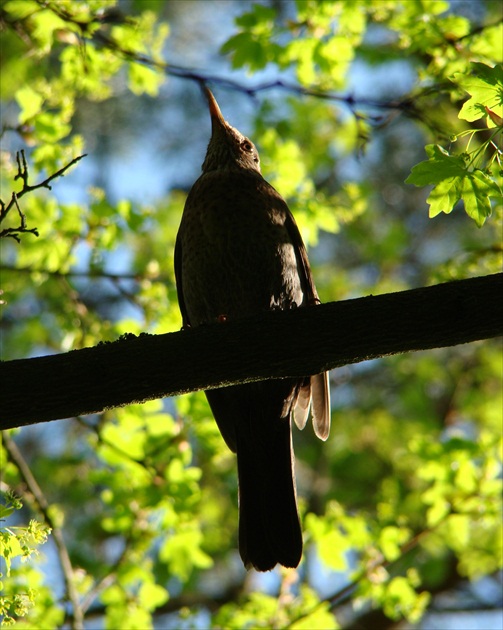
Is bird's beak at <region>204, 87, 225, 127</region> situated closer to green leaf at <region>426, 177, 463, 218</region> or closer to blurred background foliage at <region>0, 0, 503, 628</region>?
blurred background foliage at <region>0, 0, 503, 628</region>

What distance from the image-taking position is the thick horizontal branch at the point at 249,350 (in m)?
2.81

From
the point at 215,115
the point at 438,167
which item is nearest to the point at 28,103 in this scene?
the point at 215,115

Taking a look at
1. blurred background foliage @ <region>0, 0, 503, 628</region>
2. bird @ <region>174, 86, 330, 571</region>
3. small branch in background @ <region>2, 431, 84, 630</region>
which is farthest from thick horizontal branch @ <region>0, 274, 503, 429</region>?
small branch in background @ <region>2, 431, 84, 630</region>

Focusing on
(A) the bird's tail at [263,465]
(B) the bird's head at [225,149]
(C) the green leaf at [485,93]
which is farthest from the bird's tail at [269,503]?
(C) the green leaf at [485,93]

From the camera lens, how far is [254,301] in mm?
4188

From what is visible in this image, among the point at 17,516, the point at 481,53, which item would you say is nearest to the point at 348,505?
the point at 17,516

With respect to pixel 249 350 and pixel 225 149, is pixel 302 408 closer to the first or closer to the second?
pixel 249 350

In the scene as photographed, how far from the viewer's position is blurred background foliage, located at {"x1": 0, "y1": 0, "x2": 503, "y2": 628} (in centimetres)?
420

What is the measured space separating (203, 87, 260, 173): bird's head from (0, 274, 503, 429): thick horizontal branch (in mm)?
1918

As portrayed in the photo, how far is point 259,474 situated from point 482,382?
14.2 feet

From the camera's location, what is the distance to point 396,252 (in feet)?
27.9

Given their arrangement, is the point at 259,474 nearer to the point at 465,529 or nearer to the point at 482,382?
the point at 465,529

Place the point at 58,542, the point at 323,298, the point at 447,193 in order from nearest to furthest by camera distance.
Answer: the point at 447,193 → the point at 58,542 → the point at 323,298

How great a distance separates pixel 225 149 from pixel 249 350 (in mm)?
2161
